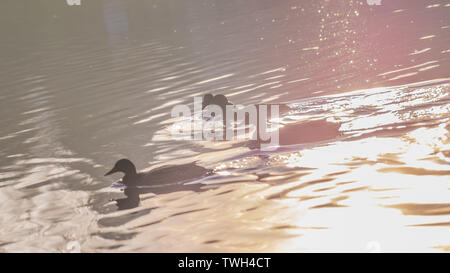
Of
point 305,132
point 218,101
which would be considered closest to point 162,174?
point 305,132

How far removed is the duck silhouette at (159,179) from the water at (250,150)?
0.22 m

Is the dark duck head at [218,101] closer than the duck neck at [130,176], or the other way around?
the duck neck at [130,176]

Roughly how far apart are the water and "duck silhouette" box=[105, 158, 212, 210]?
0.22 m

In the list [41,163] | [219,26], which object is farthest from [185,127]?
[219,26]

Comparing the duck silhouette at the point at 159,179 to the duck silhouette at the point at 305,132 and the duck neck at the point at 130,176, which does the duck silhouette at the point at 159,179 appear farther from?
the duck silhouette at the point at 305,132

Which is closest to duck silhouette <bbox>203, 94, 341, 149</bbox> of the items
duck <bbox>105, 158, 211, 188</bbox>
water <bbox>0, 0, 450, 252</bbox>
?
water <bbox>0, 0, 450, 252</bbox>

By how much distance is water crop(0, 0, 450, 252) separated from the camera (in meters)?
9.84

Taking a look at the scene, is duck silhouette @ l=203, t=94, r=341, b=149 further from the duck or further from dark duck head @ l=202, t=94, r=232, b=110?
dark duck head @ l=202, t=94, r=232, b=110

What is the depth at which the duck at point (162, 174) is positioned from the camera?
1205 centimetres

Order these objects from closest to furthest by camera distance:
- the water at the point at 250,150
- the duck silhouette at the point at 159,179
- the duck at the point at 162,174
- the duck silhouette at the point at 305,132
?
the water at the point at 250,150, the duck silhouette at the point at 159,179, the duck at the point at 162,174, the duck silhouette at the point at 305,132

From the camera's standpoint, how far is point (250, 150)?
45.3 feet

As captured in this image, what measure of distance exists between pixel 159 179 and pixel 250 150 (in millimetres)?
2521

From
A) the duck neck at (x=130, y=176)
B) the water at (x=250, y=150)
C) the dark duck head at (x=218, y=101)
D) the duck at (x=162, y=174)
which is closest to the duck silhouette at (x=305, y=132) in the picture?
the water at (x=250, y=150)

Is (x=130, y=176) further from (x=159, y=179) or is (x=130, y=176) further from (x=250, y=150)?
(x=250, y=150)
